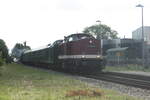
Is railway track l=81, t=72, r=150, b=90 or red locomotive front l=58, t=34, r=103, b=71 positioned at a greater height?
red locomotive front l=58, t=34, r=103, b=71

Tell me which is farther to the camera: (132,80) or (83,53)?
(83,53)

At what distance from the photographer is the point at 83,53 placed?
27766 millimetres

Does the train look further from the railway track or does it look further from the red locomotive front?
the railway track

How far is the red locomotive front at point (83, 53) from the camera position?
90.1 ft

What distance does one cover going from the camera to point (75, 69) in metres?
28.6

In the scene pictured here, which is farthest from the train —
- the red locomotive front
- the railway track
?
the railway track

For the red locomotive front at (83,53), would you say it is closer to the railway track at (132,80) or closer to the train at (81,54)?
the train at (81,54)

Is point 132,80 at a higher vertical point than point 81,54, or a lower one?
lower

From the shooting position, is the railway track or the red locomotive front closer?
the railway track

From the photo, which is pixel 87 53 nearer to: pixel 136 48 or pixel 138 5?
pixel 138 5

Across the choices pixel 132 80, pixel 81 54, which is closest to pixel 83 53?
pixel 81 54

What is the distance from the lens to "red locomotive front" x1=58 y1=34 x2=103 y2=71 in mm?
27469

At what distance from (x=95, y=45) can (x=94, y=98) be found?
16.4m

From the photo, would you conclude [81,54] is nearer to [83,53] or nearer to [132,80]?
[83,53]
